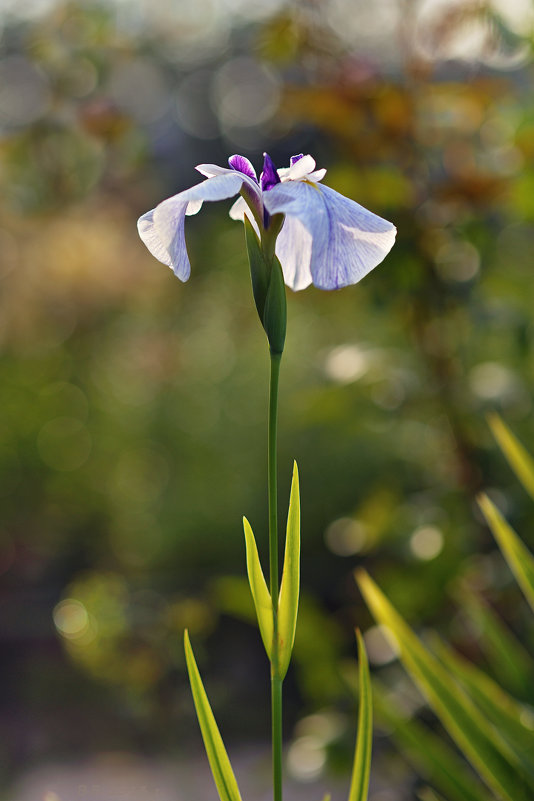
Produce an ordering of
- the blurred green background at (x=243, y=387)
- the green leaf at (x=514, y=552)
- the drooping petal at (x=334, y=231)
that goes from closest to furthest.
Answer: the drooping petal at (x=334, y=231)
the green leaf at (x=514, y=552)
the blurred green background at (x=243, y=387)

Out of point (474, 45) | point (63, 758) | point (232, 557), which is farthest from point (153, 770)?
point (474, 45)

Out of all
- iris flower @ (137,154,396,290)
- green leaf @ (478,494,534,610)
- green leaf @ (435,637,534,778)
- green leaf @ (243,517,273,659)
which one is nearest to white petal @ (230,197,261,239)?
iris flower @ (137,154,396,290)

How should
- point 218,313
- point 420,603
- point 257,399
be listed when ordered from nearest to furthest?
point 420,603 → point 257,399 → point 218,313

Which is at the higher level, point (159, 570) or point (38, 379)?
point (38, 379)

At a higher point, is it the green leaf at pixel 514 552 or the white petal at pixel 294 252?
the white petal at pixel 294 252

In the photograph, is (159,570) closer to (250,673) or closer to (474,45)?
(250,673)

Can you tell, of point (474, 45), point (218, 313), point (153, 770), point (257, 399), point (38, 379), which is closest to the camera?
point (474, 45)

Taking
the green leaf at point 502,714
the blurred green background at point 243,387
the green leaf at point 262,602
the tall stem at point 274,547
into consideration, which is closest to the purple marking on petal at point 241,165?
A: the tall stem at point 274,547

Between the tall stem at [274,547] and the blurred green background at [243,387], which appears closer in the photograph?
the tall stem at [274,547]

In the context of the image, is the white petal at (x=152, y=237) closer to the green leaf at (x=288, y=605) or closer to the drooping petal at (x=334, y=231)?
the drooping petal at (x=334, y=231)
